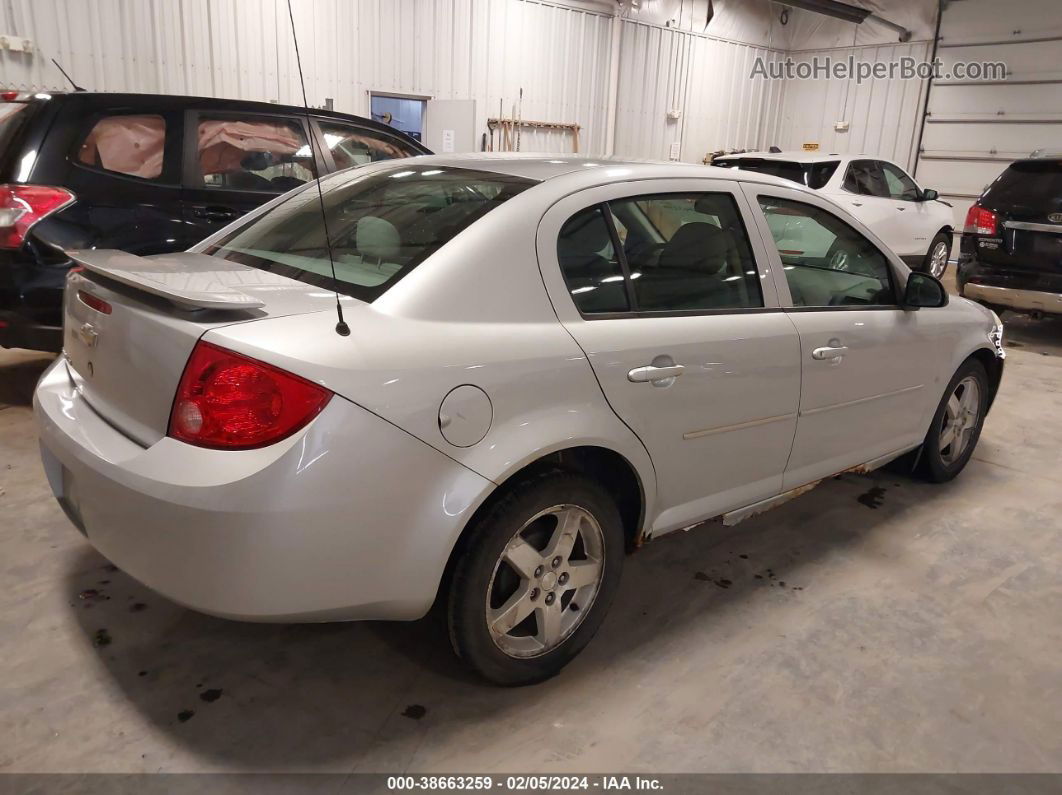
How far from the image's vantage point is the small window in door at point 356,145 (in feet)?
16.0

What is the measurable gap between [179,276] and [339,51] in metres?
8.22

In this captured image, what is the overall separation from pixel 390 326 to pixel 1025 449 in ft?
13.0

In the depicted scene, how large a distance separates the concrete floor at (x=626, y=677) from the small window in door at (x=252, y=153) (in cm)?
207

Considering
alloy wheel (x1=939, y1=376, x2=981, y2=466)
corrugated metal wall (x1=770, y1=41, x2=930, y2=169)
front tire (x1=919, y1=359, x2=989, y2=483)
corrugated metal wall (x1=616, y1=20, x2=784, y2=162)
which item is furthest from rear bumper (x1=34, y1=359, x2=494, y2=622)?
corrugated metal wall (x1=770, y1=41, x2=930, y2=169)

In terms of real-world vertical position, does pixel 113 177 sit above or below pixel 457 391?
above

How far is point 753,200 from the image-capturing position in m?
2.59

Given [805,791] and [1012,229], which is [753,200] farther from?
[1012,229]

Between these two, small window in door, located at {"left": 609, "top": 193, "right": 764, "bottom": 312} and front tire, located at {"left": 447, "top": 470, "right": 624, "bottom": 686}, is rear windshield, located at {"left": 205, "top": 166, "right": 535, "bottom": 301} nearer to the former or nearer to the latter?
small window in door, located at {"left": 609, "top": 193, "right": 764, "bottom": 312}

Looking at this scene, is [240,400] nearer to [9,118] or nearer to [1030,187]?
[9,118]

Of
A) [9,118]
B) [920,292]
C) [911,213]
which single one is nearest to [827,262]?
[920,292]

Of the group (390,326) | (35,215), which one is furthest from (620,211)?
(35,215)

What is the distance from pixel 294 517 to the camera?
159 cm

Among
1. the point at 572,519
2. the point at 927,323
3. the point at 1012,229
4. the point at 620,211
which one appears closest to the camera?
the point at 572,519

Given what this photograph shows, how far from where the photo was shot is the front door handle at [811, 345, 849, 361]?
2603mm
